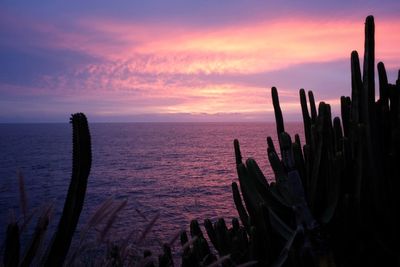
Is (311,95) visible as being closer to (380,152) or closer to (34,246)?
(380,152)

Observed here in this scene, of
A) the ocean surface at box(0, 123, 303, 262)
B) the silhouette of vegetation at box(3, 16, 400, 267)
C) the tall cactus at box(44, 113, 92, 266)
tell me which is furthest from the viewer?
the ocean surface at box(0, 123, 303, 262)

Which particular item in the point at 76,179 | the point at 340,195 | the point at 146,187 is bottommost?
the point at 146,187

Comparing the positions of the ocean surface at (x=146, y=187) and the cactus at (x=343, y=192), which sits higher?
the cactus at (x=343, y=192)

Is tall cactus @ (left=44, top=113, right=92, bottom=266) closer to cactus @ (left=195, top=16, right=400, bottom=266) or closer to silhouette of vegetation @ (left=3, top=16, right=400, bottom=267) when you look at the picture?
silhouette of vegetation @ (left=3, top=16, right=400, bottom=267)

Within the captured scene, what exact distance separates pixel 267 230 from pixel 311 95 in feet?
5.46

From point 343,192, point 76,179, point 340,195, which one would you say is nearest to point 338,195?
point 340,195

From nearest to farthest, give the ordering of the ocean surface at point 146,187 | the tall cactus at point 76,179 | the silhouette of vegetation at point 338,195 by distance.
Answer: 1. the tall cactus at point 76,179
2. the silhouette of vegetation at point 338,195
3. the ocean surface at point 146,187

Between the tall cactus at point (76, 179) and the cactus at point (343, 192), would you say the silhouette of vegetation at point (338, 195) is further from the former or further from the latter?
the tall cactus at point (76, 179)

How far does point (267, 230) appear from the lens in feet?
10.9

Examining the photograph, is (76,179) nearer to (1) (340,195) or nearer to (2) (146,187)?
(1) (340,195)

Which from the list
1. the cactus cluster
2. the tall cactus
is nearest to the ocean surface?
the cactus cluster

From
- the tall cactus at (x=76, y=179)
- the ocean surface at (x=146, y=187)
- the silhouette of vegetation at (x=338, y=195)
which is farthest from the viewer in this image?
the ocean surface at (x=146, y=187)

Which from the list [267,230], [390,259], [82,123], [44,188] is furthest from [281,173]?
[44,188]

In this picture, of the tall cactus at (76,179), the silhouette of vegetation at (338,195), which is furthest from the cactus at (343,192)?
the tall cactus at (76,179)
